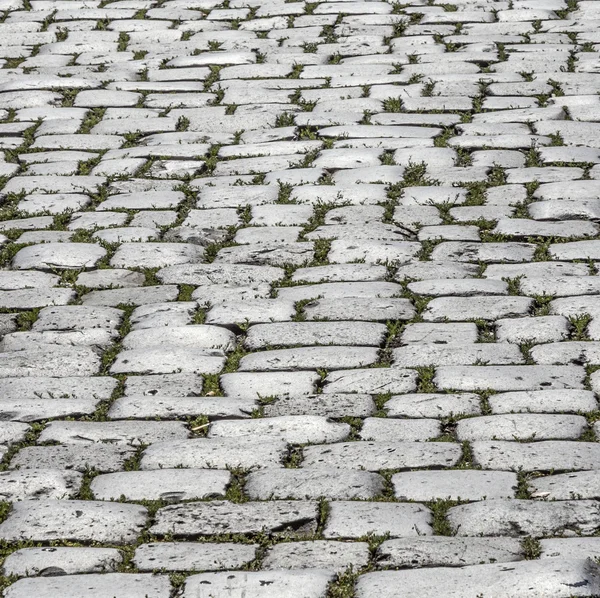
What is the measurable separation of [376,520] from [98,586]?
2.33ft

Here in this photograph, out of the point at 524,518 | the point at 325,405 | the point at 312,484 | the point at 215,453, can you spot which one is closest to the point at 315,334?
the point at 325,405

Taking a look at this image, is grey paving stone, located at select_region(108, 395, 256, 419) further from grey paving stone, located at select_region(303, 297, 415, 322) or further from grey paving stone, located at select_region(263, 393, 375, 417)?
grey paving stone, located at select_region(303, 297, 415, 322)

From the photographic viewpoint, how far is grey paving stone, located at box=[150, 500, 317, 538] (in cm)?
299

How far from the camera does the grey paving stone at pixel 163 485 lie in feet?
10.4

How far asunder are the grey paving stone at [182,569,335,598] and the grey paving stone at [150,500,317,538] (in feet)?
0.75

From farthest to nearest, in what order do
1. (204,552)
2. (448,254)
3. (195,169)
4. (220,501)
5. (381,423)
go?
→ (195,169) < (448,254) < (381,423) < (220,501) < (204,552)

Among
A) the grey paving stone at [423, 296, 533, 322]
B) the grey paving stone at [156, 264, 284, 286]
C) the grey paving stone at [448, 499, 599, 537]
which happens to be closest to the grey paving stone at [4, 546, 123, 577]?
the grey paving stone at [448, 499, 599, 537]

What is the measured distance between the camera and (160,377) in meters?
3.91

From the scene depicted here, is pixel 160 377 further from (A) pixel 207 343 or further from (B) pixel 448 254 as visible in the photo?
(B) pixel 448 254

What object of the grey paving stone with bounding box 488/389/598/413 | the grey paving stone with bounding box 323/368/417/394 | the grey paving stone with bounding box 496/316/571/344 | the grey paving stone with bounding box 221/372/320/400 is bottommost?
the grey paving stone with bounding box 496/316/571/344

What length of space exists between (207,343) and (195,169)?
1751 mm

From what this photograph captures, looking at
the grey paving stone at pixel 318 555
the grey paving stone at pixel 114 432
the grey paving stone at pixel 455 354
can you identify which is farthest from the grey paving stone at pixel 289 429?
the grey paving stone at pixel 318 555

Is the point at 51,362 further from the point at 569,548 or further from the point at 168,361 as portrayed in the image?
the point at 569,548

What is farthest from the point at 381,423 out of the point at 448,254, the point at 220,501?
the point at 448,254
